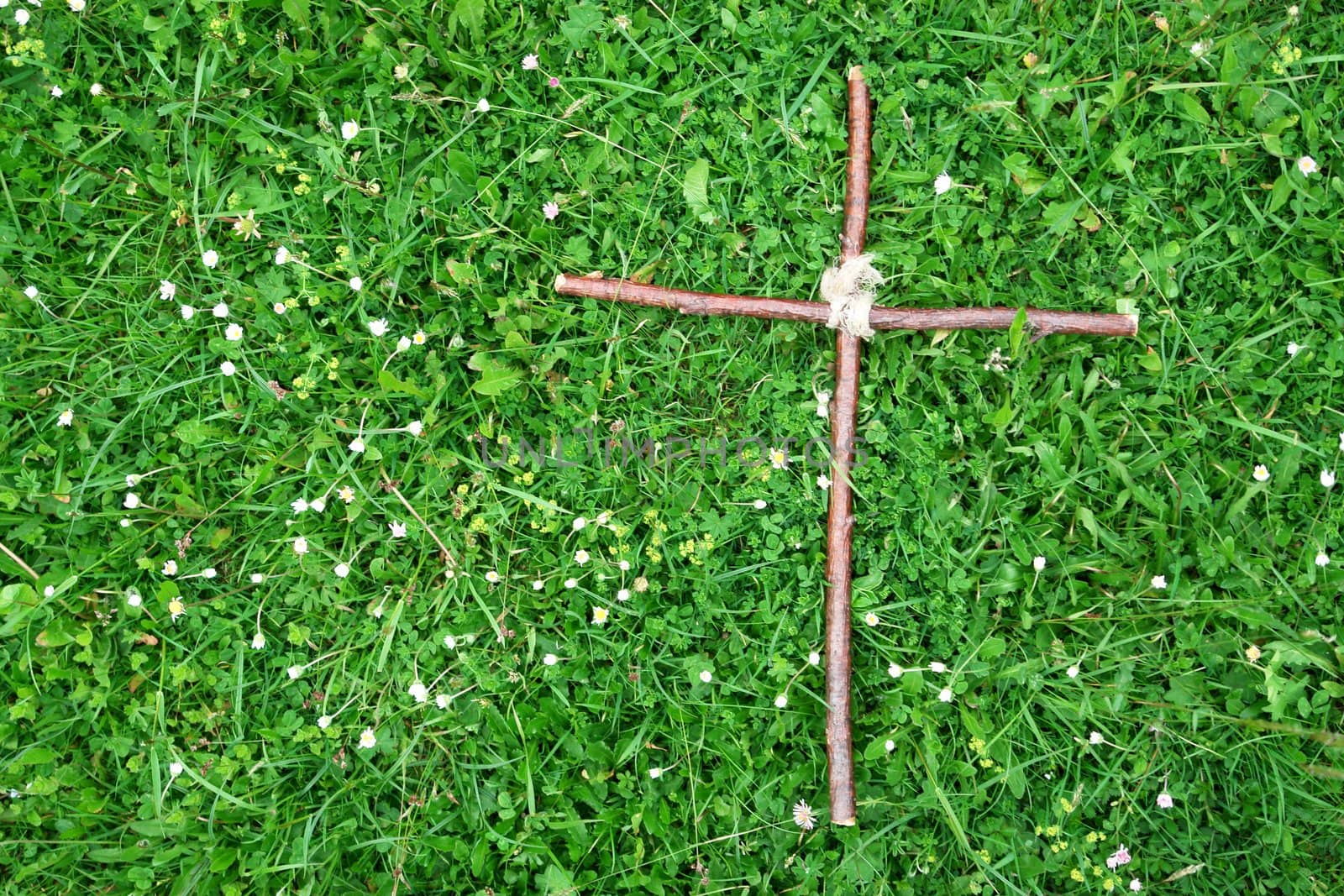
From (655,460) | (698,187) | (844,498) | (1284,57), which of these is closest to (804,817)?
A: (844,498)

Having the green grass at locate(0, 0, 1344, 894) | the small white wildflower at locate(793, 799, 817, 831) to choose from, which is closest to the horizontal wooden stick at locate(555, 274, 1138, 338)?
the green grass at locate(0, 0, 1344, 894)

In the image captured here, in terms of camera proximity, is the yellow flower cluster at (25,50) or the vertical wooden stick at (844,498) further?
the yellow flower cluster at (25,50)

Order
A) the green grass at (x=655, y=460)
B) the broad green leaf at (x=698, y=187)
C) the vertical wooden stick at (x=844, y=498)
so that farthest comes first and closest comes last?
the broad green leaf at (x=698, y=187)
the green grass at (x=655, y=460)
the vertical wooden stick at (x=844, y=498)

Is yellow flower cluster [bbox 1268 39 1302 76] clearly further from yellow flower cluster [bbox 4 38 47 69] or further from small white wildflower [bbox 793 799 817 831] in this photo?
yellow flower cluster [bbox 4 38 47 69]

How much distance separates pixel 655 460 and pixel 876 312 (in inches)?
40.1

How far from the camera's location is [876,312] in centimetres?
307

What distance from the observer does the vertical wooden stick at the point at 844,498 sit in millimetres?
2988

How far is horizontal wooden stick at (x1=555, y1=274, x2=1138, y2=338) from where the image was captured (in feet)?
9.91

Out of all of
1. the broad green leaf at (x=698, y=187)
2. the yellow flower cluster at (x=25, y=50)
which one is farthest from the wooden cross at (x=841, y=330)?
the yellow flower cluster at (x=25, y=50)

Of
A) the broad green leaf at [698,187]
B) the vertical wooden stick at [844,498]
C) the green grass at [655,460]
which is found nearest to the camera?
the vertical wooden stick at [844,498]

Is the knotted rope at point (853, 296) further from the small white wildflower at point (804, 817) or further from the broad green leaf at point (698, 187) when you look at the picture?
the small white wildflower at point (804, 817)

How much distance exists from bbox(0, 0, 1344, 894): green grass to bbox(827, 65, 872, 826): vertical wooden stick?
0.38 feet

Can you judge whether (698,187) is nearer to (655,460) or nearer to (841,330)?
(841,330)

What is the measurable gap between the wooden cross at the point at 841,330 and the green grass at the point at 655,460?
0.40ft
